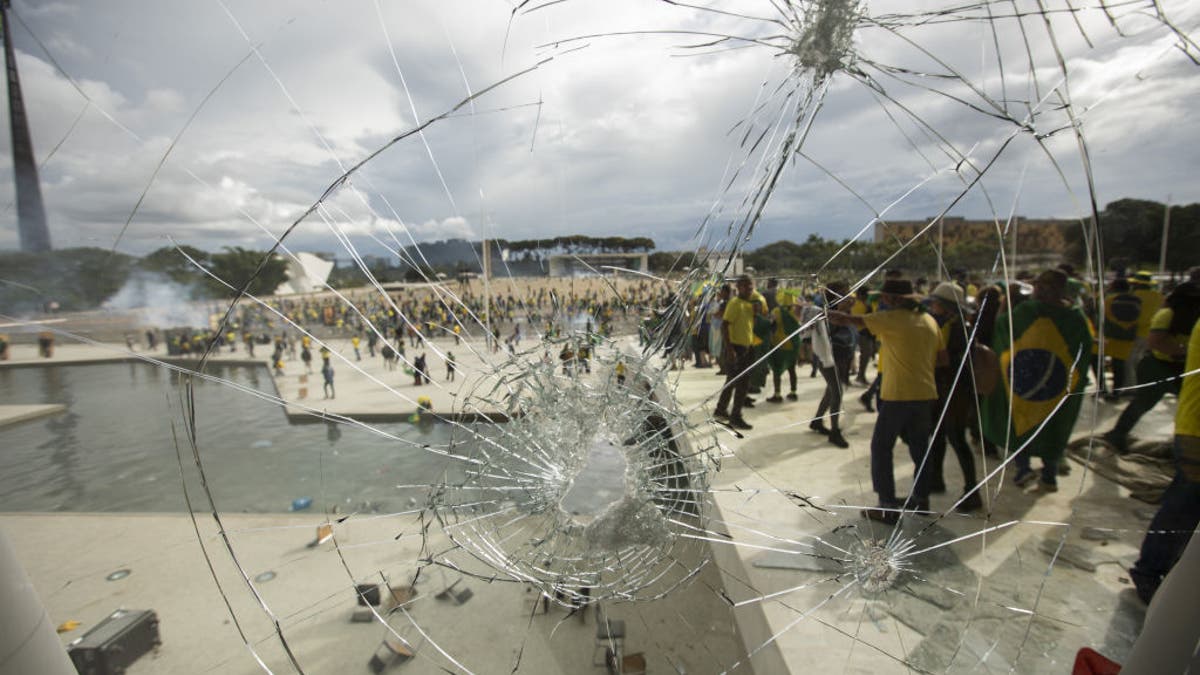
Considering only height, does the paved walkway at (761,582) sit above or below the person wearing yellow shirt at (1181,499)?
below

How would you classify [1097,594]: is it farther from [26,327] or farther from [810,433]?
[26,327]

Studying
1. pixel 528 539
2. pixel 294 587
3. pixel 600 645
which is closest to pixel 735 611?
pixel 600 645

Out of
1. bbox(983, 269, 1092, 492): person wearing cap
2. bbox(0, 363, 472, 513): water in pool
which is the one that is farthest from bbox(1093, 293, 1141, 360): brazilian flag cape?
bbox(0, 363, 472, 513): water in pool

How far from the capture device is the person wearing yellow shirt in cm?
187

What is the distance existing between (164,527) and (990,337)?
8.66 m

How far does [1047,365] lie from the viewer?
2.89m

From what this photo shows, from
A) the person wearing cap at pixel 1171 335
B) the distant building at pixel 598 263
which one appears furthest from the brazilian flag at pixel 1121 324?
the distant building at pixel 598 263

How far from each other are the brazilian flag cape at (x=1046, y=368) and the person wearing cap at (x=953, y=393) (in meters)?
0.26

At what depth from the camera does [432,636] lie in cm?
321

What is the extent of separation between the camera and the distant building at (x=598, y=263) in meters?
2.44

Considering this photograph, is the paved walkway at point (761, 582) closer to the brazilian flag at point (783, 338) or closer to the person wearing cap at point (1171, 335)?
the brazilian flag at point (783, 338)

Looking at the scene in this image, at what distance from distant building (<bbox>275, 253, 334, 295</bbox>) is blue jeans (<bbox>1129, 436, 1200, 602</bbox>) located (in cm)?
425

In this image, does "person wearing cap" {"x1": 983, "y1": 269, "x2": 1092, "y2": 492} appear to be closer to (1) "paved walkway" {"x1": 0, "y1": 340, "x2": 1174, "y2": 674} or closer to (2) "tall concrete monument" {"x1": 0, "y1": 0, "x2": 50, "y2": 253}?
(1) "paved walkway" {"x1": 0, "y1": 340, "x2": 1174, "y2": 674}

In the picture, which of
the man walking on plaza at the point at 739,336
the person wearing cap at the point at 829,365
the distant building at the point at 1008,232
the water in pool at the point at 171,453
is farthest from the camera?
the man walking on plaza at the point at 739,336
